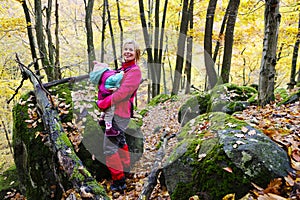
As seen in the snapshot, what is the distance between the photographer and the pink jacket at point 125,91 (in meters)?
3.19

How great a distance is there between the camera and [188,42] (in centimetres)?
1258

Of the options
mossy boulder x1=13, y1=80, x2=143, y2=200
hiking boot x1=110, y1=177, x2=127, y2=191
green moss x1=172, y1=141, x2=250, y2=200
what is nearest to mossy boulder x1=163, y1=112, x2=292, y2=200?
green moss x1=172, y1=141, x2=250, y2=200

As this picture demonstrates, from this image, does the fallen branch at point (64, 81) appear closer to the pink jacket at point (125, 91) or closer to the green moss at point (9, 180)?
the pink jacket at point (125, 91)

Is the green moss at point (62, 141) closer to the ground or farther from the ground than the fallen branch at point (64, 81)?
closer to the ground

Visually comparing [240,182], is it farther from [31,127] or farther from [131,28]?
[131,28]

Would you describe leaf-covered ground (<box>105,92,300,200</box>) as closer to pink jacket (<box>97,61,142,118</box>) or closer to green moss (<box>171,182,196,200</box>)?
green moss (<box>171,182,196,200</box>)

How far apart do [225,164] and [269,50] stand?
11.4ft

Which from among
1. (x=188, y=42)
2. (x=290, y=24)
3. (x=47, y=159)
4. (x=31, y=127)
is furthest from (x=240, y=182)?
(x=290, y=24)

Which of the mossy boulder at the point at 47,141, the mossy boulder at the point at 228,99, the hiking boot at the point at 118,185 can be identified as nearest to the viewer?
the hiking boot at the point at 118,185

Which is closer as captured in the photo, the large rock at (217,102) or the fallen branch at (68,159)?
the fallen branch at (68,159)

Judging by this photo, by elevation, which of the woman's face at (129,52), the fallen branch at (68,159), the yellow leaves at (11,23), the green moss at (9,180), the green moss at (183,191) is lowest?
the green moss at (9,180)

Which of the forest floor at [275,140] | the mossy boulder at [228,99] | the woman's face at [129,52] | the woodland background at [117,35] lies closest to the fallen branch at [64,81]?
the woman's face at [129,52]

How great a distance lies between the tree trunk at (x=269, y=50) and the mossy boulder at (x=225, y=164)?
2.66 meters

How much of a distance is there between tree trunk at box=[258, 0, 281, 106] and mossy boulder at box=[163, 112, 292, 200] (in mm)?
2662
